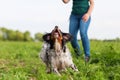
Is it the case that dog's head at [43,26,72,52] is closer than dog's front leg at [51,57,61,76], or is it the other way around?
dog's head at [43,26,72,52]

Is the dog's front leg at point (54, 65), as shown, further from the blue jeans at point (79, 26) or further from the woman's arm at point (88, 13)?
the woman's arm at point (88, 13)

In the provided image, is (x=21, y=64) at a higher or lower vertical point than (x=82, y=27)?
lower

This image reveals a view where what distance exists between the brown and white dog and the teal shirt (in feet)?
6.07

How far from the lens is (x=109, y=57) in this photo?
12.4 metres

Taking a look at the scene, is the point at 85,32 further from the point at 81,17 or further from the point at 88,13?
the point at 88,13

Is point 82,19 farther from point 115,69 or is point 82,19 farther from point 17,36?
point 17,36

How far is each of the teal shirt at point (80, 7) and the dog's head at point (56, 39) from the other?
190 cm

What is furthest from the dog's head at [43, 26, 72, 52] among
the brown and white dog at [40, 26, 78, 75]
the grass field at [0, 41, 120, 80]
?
the grass field at [0, 41, 120, 80]

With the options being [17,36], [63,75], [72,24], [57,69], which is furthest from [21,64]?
[17,36]

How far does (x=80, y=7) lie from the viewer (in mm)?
12125

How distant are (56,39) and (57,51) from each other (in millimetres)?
275

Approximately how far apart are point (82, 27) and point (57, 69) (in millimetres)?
1864

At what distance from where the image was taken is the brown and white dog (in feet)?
33.1

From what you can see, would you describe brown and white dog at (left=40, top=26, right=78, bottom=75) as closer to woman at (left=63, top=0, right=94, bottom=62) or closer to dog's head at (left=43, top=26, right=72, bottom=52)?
dog's head at (left=43, top=26, right=72, bottom=52)
